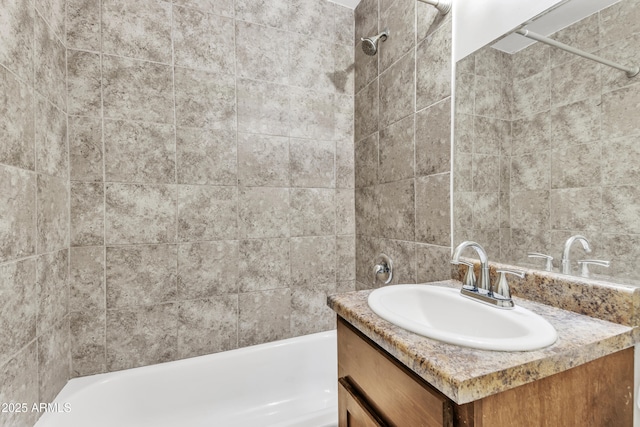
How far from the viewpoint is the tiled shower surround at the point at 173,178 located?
1099 mm

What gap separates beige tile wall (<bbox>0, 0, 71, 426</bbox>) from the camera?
883 millimetres

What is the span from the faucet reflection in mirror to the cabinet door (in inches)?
26.2

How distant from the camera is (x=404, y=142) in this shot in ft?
4.64

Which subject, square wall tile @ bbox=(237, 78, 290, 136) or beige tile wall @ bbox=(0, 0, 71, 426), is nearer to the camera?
beige tile wall @ bbox=(0, 0, 71, 426)

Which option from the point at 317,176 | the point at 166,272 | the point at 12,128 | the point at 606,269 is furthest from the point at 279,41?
the point at 606,269

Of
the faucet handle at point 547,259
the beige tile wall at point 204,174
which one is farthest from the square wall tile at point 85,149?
the faucet handle at point 547,259

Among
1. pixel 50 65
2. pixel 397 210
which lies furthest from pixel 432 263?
pixel 50 65

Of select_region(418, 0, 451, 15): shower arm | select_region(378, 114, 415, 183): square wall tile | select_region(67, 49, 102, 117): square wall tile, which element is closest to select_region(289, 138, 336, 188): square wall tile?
select_region(378, 114, 415, 183): square wall tile

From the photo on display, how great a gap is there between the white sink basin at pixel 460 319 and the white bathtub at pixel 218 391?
1.77ft

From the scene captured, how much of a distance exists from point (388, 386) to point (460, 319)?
Answer: 37cm

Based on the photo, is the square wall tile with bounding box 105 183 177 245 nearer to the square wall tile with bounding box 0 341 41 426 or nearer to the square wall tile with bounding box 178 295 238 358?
the square wall tile with bounding box 178 295 238 358

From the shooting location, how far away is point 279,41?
1.68 meters

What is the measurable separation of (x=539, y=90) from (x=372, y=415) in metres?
1.06

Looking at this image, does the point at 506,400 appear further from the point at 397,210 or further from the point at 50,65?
the point at 50,65
